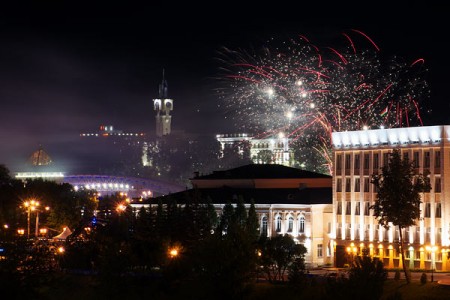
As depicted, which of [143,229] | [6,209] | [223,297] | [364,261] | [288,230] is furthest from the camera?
[6,209]

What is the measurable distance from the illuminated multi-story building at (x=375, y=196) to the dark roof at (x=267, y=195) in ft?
14.9

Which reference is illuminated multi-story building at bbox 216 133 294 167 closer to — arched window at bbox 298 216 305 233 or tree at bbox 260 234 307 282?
arched window at bbox 298 216 305 233

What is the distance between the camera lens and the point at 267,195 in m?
89.2

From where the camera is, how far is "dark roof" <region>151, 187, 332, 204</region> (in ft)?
281

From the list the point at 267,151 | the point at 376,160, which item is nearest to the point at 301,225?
the point at 376,160

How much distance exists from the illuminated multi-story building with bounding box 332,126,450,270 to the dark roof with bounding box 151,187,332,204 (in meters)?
4.54

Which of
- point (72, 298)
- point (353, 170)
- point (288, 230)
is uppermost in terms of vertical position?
point (353, 170)

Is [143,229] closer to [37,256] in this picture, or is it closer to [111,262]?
[111,262]

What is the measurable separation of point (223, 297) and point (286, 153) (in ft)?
336

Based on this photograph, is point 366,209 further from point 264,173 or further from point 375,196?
point 264,173

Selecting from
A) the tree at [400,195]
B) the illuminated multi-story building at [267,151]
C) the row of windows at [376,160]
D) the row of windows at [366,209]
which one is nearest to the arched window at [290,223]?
the row of windows at [366,209]

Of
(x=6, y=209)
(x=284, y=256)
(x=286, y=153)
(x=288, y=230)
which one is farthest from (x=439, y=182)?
(x=286, y=153)

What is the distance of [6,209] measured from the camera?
→ 11756 centimetres

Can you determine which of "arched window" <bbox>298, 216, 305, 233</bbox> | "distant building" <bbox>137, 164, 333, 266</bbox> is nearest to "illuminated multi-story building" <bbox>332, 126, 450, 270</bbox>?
"distant building" <bbox>137, 164, 333, 266</bbox>
